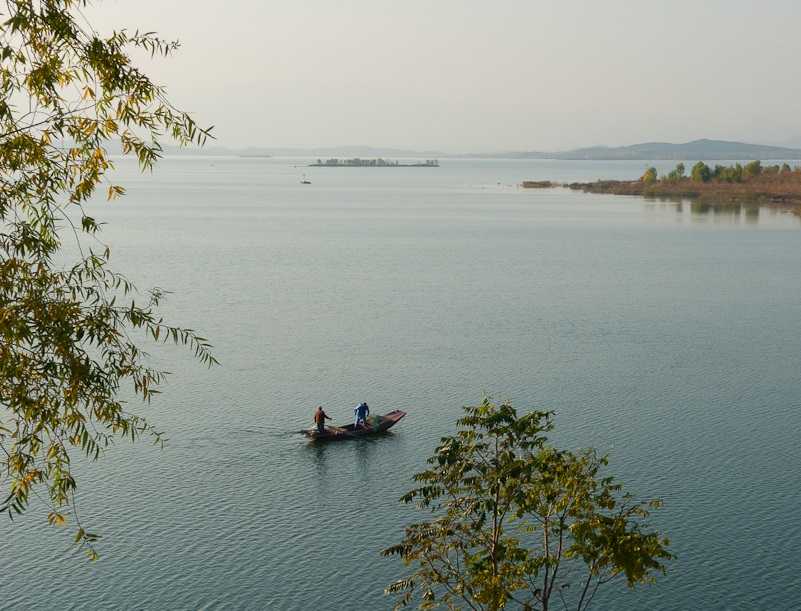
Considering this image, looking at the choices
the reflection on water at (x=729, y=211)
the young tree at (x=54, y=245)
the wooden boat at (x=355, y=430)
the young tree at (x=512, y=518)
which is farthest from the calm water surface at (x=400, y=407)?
the reflection on water at (x=729, y=211)

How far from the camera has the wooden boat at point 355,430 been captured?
4197 cm

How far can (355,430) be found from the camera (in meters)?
42.8

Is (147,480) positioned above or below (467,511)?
below

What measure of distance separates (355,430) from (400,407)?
4944 mm

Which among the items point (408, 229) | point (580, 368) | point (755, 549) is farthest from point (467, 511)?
point (408, 229)

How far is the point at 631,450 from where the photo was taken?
40719mm

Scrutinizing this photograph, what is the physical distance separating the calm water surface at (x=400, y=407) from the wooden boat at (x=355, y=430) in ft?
1.88

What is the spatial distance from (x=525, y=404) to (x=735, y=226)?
106 m

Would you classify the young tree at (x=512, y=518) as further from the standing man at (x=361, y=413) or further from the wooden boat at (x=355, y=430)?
the standing man at (x=361, y=413)

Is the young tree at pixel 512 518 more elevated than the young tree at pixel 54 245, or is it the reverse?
the young tree at pixel 54 245

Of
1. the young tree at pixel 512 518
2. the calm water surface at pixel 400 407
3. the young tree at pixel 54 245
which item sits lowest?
the calm water surface at pixel 400 407

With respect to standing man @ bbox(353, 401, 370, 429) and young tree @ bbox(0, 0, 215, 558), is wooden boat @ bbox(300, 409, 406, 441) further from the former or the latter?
young tree @ bbox(0, 0, 215, 558)

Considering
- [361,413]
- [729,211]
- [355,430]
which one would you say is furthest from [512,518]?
[729,211]

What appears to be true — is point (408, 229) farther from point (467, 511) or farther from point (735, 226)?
point (467, 511)
